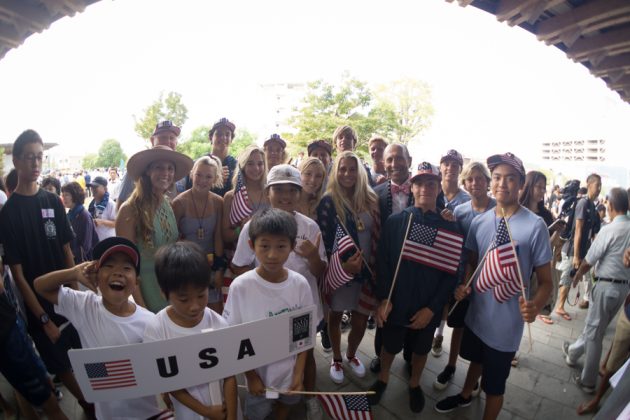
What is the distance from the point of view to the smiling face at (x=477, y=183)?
10.5 feet

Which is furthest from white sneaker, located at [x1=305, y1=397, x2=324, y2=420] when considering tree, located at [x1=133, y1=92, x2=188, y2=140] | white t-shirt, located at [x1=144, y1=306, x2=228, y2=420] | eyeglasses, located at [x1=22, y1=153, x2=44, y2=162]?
tree, located at [x1=133, y1=92, x2=188, y2=140]

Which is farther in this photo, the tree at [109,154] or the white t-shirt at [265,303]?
the tree at [109,154]

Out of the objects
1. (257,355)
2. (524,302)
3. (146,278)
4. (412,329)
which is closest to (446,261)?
(524,302)

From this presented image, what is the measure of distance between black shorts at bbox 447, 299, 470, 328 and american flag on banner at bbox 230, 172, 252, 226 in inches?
92.0

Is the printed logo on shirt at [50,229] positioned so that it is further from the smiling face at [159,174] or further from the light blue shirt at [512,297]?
the light blue shirt at [512,297]

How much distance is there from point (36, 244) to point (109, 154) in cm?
7969

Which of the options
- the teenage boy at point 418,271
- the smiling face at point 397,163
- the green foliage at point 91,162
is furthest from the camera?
the green foliage at point 91,162

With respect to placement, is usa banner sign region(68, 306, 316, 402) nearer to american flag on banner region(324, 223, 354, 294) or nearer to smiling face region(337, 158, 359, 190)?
american flag on banner region(324, 223, 354, 294)

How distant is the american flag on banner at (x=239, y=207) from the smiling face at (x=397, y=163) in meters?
1.73

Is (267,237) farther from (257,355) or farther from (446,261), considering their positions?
(446,261)

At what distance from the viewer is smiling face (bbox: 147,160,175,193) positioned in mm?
2821

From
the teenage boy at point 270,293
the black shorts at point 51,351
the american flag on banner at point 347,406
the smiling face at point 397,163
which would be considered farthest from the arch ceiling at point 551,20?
the american flag on banner at point 347,406

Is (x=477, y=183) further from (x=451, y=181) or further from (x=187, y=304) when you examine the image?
(x=187, y=304)

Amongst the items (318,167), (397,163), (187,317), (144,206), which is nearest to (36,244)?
(144,206)
